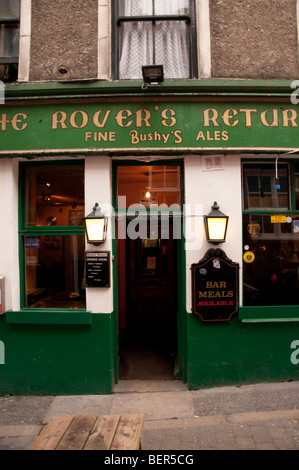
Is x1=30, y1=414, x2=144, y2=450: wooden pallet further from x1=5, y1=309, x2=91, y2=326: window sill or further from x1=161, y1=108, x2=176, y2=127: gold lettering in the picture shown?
x1=161, y1=108, x2=176, y2=127: gold lettering

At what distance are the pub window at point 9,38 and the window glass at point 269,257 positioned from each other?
14.2 feet

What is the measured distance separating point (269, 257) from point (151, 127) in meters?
2.67

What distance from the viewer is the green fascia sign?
493 centimetres

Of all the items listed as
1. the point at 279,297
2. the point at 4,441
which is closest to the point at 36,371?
the point at 4,441

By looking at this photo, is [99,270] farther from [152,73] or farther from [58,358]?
[152,73]

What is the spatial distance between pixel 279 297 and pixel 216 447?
2.43m

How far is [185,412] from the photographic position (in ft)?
14.6

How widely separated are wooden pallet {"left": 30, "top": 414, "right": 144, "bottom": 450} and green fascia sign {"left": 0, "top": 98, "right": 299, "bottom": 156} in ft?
11.4

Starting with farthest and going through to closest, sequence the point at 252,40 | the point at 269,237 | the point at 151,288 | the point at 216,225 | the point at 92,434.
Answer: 1. the point at 151,288
2. the point at 269,237
3. the point at 252,40
4. the point at 216,225
5. the point at 92,434

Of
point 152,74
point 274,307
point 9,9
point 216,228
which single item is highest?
point 9,9

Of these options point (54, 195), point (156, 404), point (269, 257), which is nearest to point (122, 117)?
point (54, 195)

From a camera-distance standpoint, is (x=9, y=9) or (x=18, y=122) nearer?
(x=18, y=122)

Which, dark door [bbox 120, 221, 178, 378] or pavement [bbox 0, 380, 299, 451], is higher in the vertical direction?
dark door [bbox 120, 221, 178, 378]

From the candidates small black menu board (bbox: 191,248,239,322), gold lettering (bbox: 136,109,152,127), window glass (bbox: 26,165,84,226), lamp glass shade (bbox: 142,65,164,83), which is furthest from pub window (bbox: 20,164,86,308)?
small black menu board (bbox: 191,248,239,322)
